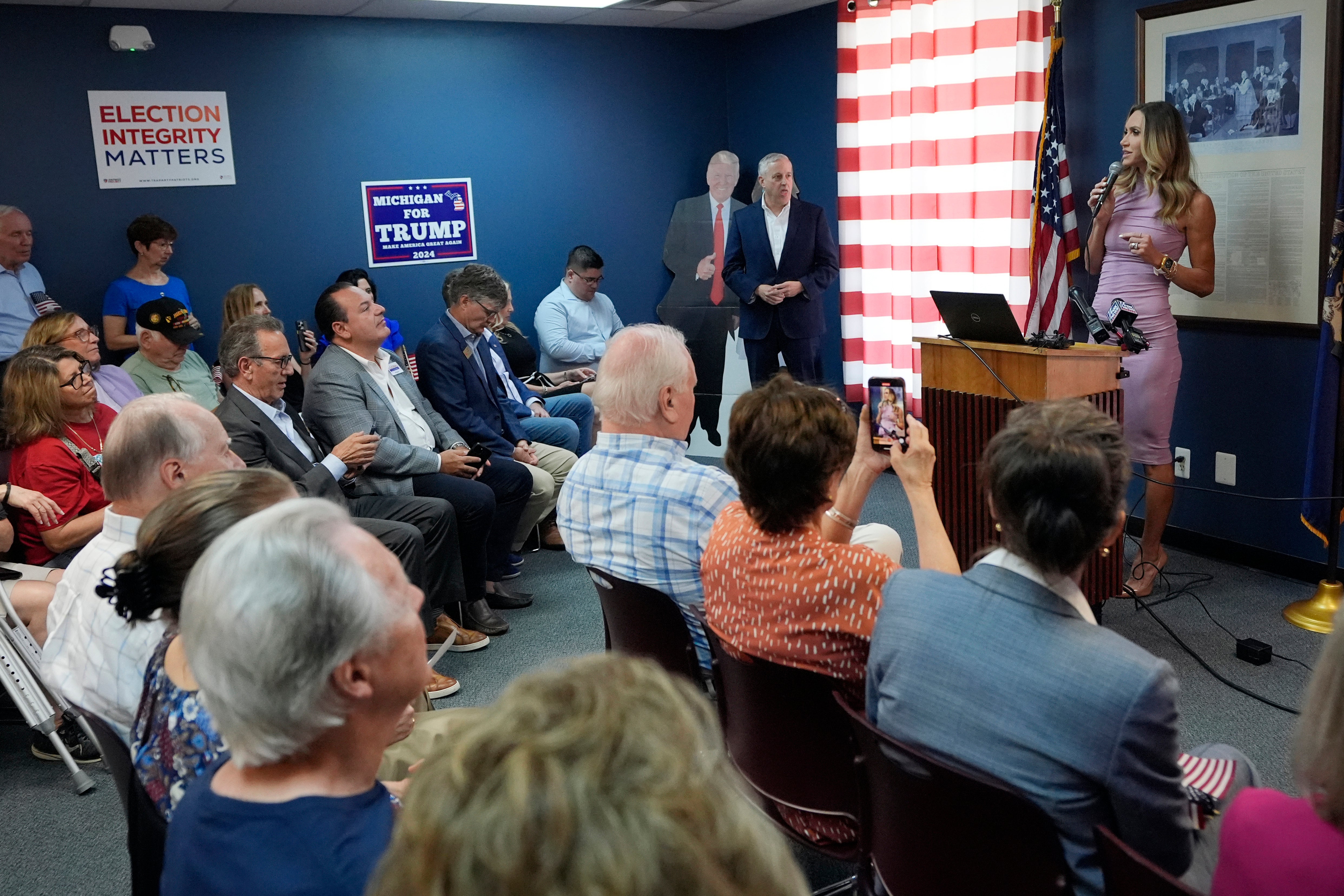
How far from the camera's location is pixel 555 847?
644 millimetres

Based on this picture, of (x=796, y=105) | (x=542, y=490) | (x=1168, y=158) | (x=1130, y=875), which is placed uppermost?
(x=796, y=105)

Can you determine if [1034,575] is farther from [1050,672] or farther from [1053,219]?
[1053,219]

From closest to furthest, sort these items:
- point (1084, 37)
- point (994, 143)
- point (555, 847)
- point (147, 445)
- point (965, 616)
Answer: point (555, 847), point (965, 616), point (147, 445), point (1084, 37), point (994, 143)

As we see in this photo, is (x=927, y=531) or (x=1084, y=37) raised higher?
(x=1084, y=37)

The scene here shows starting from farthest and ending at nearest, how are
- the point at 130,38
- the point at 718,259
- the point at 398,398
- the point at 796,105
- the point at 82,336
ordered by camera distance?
the point at 718,259 → the point at 796,105 → the point at 130,38 → the point at 398,398 → the point at 82,336

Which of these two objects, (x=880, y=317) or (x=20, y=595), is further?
(x=880, y=317)

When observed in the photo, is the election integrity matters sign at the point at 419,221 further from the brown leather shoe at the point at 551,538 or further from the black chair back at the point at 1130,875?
the black chair back at the point at 1130,875

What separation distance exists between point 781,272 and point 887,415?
3502 millimetres

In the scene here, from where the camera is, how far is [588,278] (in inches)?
248

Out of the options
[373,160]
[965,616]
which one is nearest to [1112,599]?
[965,616]

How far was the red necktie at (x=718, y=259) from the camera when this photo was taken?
697 cm

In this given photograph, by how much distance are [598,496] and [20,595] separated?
1927 mm

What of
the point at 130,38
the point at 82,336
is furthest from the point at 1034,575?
the point at 130,38

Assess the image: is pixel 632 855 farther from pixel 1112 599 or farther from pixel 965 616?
pixel 1112 599
